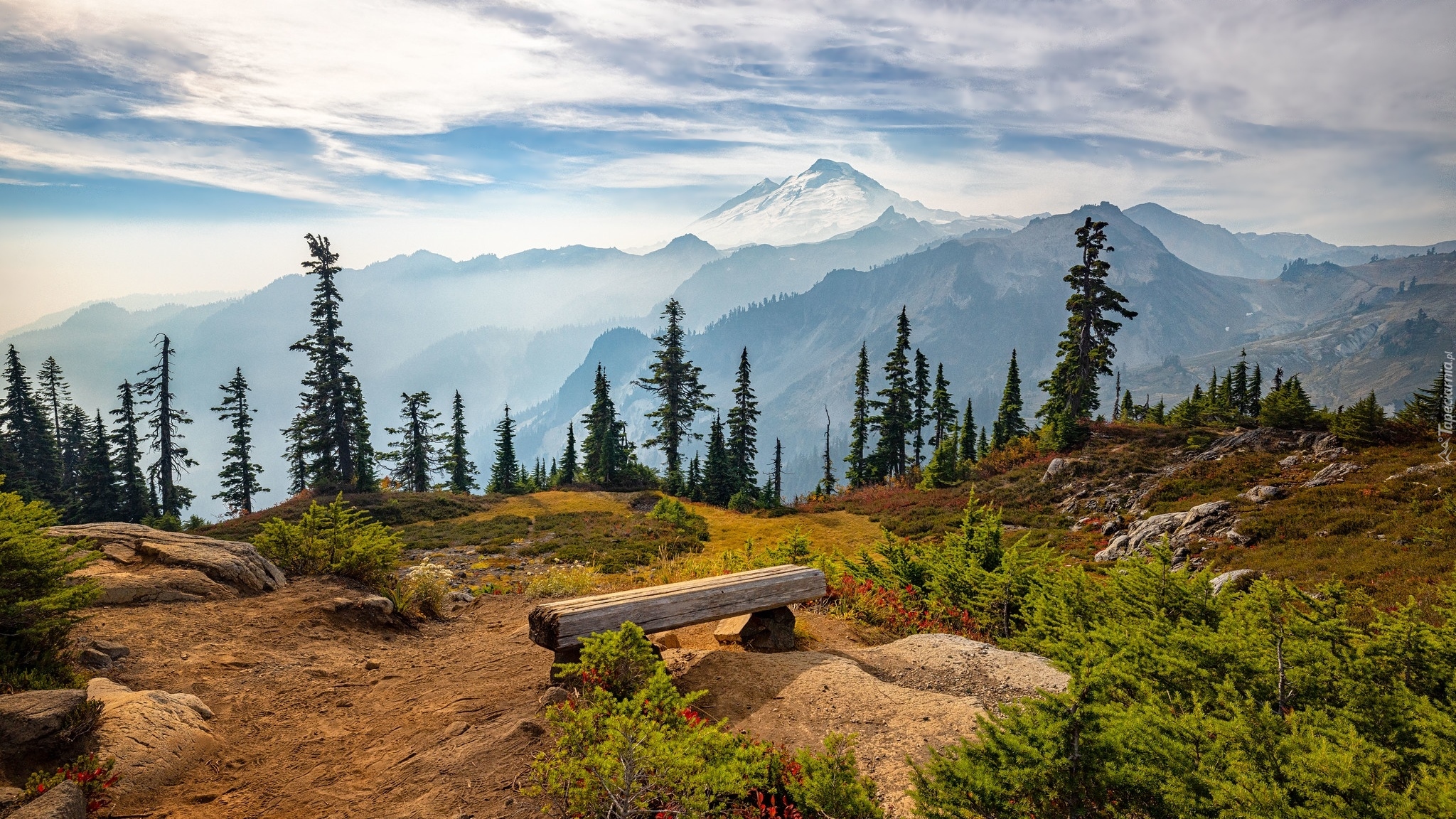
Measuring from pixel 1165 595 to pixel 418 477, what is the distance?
57050mm

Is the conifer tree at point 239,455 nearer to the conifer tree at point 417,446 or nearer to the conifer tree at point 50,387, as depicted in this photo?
the conifer tree at point 417,446

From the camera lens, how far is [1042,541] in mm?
23328

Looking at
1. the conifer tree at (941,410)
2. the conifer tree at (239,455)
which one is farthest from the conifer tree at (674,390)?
the conifer tree at (239,455)

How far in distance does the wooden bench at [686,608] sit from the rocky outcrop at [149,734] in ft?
10.3


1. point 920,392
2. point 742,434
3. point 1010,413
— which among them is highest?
point 920,392

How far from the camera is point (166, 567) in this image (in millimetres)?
10016

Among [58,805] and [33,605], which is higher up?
[33,605]

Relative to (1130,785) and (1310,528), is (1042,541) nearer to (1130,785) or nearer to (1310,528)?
(1310,528)

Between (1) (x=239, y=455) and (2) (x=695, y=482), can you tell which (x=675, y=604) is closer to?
(2) (x=695, y=482)

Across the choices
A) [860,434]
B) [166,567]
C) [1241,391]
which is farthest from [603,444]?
[1241,391]

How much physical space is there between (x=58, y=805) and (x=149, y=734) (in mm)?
1478

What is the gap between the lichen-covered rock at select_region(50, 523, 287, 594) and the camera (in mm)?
10125

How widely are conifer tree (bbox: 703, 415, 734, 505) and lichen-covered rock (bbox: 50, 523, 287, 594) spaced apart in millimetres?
36532

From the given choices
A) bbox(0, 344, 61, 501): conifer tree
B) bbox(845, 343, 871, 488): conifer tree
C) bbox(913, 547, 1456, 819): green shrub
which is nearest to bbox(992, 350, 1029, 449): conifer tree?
bbox(845, 343, 871, 488): conifer tree
